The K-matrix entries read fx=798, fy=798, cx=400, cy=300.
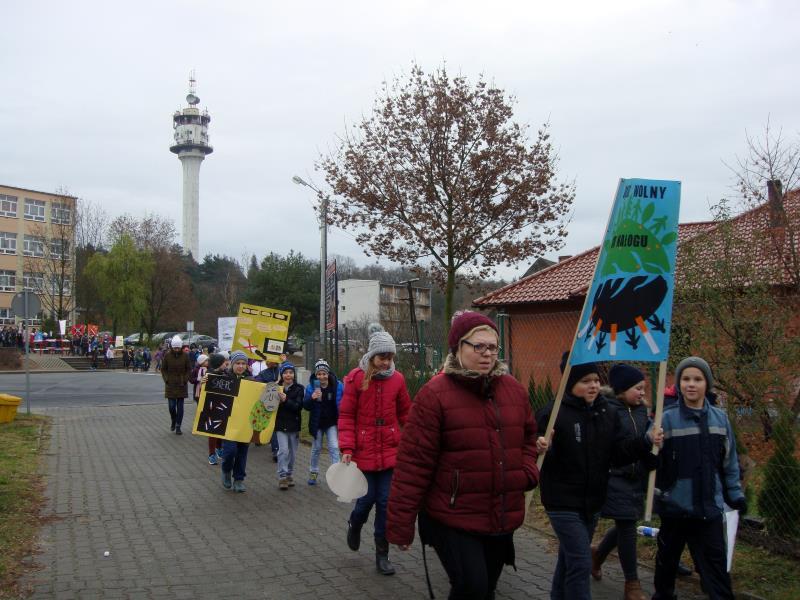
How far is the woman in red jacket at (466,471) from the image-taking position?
390 centimetres

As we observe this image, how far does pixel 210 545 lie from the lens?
7.12 meters

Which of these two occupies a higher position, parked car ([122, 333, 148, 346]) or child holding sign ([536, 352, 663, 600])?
parked car ([122, 333, 148, 346])

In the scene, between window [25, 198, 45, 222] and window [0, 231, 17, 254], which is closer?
window [0, 231, 17, 254]

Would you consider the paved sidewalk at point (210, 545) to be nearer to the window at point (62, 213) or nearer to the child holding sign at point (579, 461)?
the child holding sign at point (579, 461)

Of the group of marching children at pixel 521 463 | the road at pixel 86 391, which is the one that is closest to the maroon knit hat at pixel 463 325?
the group of marching children at pixel 521 463

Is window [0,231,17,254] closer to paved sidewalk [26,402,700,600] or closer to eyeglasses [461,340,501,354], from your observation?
paved sidewalk [26,402,700,600]

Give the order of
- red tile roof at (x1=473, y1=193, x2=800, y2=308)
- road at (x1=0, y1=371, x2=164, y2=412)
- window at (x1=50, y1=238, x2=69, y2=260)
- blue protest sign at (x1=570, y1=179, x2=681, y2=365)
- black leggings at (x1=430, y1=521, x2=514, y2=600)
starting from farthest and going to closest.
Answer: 1. window at (x1=50, y1=238, x2=69, y2=260)
2. road at (x1=0, y1=371, x2=164, y2=412)
3. red tile roof at (x1=473, y1=193, x2=800, y2=308)
4. blue protest sign at (x1=570, y1=179, x2=681, y2=365)
5. black leggings at (x1=430, y1=521, x2=514, y2=600)

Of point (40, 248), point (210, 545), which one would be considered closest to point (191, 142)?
point (40, 248)

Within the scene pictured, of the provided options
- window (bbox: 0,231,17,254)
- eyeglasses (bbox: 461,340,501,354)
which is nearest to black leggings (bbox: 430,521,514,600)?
eyeglasses (bbox: 461,340,501,354)

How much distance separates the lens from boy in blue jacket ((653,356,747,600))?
4809mm

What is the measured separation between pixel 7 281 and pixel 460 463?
282 feet

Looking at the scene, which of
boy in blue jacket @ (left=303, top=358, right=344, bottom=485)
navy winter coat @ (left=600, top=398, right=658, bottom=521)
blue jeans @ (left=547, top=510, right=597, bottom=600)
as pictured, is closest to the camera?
blue jeans @ (left=547, top=510, right=597, bottom=600)

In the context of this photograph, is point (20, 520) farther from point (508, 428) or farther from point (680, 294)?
point (680, 294)

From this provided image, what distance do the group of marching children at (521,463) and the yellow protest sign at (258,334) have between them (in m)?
7.79
